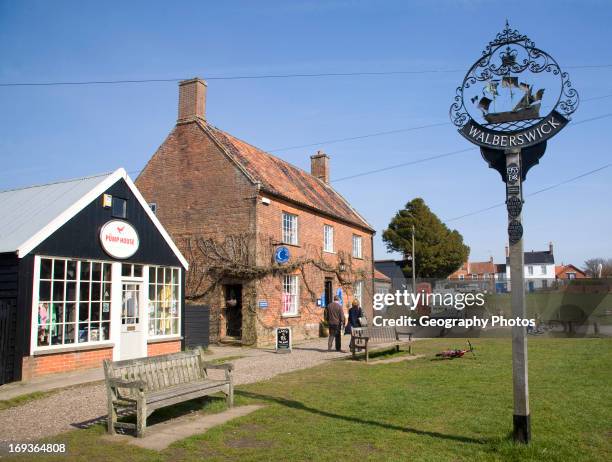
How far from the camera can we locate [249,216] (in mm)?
20688

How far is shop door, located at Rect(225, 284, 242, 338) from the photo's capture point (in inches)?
832

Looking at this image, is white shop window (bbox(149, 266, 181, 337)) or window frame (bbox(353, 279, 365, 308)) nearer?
white shop window (bbox(149, 266, 181, 337))

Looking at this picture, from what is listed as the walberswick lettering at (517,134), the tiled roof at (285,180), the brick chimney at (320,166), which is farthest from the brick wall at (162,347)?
the brick chimney at (320,166)

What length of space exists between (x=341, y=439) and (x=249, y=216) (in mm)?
14376

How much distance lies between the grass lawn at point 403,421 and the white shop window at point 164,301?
5658 mm

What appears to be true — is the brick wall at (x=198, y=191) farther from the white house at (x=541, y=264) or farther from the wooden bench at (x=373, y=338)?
the white house at (x=541, y=264)

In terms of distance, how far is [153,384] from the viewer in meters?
8.09

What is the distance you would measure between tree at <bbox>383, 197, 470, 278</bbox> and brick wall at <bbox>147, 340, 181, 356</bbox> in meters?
40.9

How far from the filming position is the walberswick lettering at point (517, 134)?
6.73 m

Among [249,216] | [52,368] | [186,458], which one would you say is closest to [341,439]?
[186,458]

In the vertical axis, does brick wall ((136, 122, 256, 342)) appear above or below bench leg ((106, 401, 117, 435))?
above

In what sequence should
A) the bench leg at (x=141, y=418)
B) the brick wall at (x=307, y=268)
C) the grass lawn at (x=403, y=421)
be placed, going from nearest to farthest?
the grass lawn at (x=403, y=421), the bench leg at (x=141, y=418), the brick wall at (x=307, y=268)

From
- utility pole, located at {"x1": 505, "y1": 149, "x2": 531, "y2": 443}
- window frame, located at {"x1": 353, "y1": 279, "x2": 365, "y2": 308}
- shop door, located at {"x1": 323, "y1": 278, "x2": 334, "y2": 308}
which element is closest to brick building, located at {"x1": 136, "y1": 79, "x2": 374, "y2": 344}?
shop door, located at {"x1": 323, "y1": 278, "x2": 334, "y2": 308}

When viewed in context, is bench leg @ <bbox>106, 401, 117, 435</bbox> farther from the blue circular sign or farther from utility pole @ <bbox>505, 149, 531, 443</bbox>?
the blue circular sign
